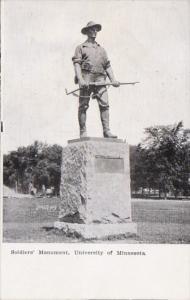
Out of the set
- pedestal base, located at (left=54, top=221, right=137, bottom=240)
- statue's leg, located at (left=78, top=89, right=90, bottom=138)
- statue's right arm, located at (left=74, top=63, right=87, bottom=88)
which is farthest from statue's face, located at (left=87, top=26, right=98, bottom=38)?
pedestal base, located at (left=54, top=221, right=137, bottom=240)

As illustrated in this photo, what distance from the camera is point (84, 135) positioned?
626 centimetres

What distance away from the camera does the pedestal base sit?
5836 millimetres

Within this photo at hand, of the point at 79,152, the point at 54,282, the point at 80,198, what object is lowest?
the point at 54,282

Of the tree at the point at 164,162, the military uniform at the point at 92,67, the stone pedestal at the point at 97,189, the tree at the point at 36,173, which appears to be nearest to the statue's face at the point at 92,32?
the military uniform at the point at 92,67

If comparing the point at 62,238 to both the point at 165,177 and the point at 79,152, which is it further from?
the point at 165,177

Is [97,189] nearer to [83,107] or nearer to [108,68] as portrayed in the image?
[83,107]

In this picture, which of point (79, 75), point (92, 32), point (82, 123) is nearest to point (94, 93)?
point (79, 75)

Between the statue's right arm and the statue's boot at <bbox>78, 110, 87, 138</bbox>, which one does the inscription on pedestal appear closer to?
the statue's boot at <bbox>78, 110, 87, 138</bbox>

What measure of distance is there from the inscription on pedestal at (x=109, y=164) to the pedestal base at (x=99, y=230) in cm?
68

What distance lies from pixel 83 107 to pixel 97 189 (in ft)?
3.76

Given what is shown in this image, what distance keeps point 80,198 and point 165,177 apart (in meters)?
10.5

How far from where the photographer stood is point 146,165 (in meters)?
17.2

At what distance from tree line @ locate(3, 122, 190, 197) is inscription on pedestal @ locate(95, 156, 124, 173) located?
618 cm

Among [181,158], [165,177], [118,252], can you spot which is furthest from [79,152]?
[165,177]
